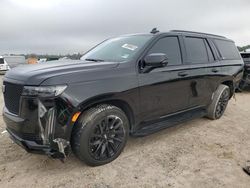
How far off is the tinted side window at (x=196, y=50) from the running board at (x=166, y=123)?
1007mm

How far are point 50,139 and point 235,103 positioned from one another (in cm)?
646

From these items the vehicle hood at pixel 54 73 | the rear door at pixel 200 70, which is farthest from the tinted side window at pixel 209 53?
the vehicle hood at pixel 54 73

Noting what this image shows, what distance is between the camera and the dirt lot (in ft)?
8.79

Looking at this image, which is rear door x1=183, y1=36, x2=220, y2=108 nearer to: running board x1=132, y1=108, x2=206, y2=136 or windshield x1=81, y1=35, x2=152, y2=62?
running board x1=132, y1=108, x2=206, y2=136

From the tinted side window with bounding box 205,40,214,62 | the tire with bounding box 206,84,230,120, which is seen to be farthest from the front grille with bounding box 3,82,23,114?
the tire with bounding box 206,84,230,120

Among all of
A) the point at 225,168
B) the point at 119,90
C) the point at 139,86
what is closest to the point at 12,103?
the point at 119,90

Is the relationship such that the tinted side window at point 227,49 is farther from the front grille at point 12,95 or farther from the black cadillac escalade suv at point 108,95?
the front grille at point 12,95

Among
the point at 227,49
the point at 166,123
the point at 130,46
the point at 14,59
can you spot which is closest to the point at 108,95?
the point at 130,46

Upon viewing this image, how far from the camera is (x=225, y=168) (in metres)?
3.00

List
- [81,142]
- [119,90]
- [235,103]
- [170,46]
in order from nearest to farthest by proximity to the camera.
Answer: [81,142] < [119,90] < [170,46] < [235,103]

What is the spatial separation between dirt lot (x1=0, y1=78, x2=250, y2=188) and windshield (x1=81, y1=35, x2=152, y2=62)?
1.49 metres

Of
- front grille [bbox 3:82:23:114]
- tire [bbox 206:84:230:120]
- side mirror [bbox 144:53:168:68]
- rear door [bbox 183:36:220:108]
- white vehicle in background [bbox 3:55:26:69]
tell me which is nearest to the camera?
front grille [bbox 3:82:23:114]

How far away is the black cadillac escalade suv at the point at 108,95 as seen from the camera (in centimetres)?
252

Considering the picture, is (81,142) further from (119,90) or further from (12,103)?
(12,103)
